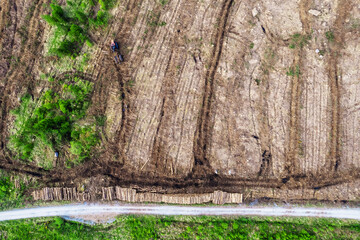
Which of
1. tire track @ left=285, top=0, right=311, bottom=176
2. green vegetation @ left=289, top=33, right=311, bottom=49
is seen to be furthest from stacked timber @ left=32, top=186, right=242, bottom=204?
green vegetation @ left=289, top=33, right=311, bottom=49

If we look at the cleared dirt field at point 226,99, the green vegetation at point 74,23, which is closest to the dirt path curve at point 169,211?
the cleared dirt field at point 226,99

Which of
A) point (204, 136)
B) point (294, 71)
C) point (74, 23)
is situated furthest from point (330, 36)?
point (74, 23)

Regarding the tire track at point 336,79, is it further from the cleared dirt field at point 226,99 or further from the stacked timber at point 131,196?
the stacked timber at point 131,196

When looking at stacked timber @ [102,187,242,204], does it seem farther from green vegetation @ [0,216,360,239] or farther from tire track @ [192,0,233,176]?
tire track @ [192,0,233,176]

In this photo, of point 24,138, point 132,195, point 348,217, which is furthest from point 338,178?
point 24,138

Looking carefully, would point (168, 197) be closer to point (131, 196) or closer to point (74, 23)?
point (131, 196)

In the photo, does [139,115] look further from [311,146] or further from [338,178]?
[338,178]
